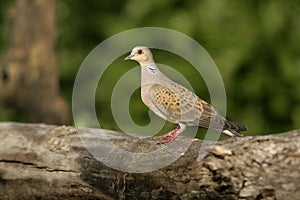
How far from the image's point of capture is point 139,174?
2.88m

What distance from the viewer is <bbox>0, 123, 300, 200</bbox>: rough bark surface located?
2.64 m

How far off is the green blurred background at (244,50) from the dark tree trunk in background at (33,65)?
1.80ft

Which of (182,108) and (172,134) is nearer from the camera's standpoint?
(182,108)

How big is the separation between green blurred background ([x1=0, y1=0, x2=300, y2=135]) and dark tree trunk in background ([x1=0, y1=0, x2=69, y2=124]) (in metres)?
0.55

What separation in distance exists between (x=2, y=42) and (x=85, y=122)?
2.98m

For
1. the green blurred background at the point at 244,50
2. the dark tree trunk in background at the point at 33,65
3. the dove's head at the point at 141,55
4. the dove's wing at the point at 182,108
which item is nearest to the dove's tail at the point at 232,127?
the dove's wing at the point at 182,108

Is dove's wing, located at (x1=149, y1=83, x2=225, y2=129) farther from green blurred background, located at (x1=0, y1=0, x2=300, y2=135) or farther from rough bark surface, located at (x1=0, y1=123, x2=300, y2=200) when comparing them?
green blurred background, located at (x1=0, y1=0, x2=300, y2=135)

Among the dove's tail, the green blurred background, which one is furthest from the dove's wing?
the green blurred background

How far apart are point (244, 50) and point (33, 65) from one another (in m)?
1.74

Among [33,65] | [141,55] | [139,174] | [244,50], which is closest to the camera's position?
[141,55]

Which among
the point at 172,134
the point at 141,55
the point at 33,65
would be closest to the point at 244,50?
the point at 33,65

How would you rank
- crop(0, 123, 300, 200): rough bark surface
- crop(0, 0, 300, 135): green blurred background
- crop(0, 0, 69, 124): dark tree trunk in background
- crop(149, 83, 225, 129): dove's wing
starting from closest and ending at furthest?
crop(0, 123, 300, 200): rough bark surface < crop(149, 83, 225, 129): dove's wing < crop(0, 0, 69, 124): dark tree trunk in background < crop(0, 0, 300, 135): green blurred background

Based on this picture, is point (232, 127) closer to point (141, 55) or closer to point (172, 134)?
point (172, 134)

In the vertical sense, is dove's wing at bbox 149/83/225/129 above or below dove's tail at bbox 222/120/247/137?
below
